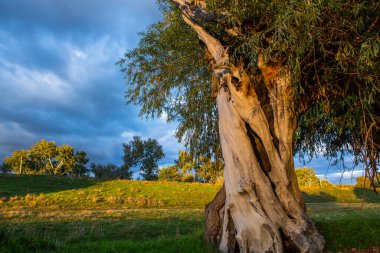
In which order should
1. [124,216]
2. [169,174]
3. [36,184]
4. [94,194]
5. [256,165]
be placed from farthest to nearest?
[169,174], [36,184], [94,194], [124,216], [256,165]

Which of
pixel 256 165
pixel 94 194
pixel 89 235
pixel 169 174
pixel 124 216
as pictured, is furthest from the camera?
pixel 169 174

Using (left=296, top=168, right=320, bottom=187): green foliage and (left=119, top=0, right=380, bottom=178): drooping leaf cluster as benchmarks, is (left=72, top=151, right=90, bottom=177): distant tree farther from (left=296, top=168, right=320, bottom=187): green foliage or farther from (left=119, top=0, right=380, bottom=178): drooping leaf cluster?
(left=119, top=0, right=380, bottom=178): drooping leaf cluster

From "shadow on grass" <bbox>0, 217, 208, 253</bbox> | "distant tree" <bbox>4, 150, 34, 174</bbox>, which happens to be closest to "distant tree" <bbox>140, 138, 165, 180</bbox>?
"distant tree" <bbox>4, 150, 34, 174</bbox>

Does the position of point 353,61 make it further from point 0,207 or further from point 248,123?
point 0,207

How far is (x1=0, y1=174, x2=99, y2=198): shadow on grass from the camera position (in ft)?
132

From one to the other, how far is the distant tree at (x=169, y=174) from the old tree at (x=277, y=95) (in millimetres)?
76511

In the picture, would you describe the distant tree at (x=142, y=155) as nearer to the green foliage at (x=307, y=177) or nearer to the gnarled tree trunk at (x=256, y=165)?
the green foliage at (x=307, y=177)

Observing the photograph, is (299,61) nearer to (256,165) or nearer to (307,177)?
(256,165)

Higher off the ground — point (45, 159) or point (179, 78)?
point (45, 159)

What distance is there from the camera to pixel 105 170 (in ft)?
313

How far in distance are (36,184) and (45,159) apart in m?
40.6

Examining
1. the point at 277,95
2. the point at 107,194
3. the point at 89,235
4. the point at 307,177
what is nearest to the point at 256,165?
the point at 277,95

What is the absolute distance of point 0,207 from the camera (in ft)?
98.2

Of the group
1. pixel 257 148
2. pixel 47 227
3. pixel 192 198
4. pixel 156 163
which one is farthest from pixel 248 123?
pixel 156 163
